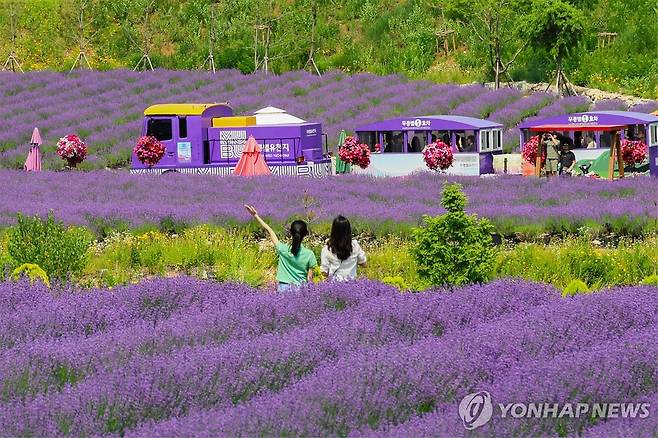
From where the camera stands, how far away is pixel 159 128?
29.0m

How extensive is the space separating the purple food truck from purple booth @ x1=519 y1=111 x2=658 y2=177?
537 centimetres

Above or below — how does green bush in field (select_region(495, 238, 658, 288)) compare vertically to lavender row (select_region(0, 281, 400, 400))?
below

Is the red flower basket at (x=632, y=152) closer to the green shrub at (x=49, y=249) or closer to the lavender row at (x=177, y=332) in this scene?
the green shrub at (x=49, y=249)

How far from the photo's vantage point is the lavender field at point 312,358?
569cm

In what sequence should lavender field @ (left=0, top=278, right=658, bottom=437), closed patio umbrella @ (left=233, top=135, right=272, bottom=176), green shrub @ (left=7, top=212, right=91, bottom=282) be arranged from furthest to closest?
closed patio umbrella @ (left=233, top=135, right=272, bottom=176)
green shrub @ (left=7, top=212, right=91, bottom=282)
lavender field @ (left=0, top=278, right=658, bottom=437)

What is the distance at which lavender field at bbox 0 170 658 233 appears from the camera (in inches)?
611

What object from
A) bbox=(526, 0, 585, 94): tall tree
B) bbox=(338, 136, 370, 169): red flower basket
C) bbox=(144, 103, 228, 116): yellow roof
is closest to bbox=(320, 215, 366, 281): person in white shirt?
bbox=(338, 136, 370, 169): red flower basket

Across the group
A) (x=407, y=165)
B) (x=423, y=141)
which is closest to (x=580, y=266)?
(x=407, y=165)

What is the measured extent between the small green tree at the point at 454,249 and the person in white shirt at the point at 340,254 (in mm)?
938

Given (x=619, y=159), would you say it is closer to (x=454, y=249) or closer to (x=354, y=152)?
(x=354, y=152)

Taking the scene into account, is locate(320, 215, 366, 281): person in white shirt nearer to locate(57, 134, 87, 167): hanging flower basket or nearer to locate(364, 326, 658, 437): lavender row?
locate(364, 326, 658, 437): lavender row

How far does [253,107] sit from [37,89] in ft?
27.3

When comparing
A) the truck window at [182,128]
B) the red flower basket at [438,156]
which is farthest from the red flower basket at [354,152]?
the truck window at [182,128]

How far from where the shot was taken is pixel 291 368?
6.78 meters
